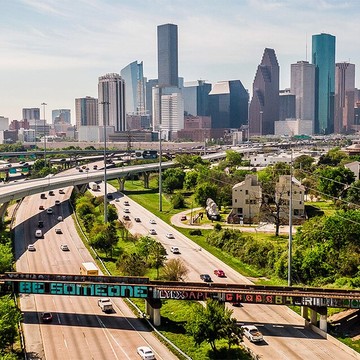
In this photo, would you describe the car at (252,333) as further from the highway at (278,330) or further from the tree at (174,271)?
the tree at (174,271)

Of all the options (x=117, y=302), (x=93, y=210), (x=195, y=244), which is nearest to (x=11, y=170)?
(x=93, y=210)

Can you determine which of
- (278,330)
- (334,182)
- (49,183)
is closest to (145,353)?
(278,330)

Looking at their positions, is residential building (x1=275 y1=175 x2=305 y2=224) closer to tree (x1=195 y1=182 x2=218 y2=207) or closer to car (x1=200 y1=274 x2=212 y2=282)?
tree (x1=195 y1=182 x2=218 y2=207)

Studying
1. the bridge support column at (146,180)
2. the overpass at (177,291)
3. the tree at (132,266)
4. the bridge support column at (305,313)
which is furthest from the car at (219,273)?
the bridge support column at (146,180)

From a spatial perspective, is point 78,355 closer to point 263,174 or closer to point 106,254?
point 106,254

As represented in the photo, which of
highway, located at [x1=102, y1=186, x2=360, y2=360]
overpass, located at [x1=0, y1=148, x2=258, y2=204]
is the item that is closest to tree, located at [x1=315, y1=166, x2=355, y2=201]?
highway, located at [x1=102, y1=186, x2=360, y2=360]
